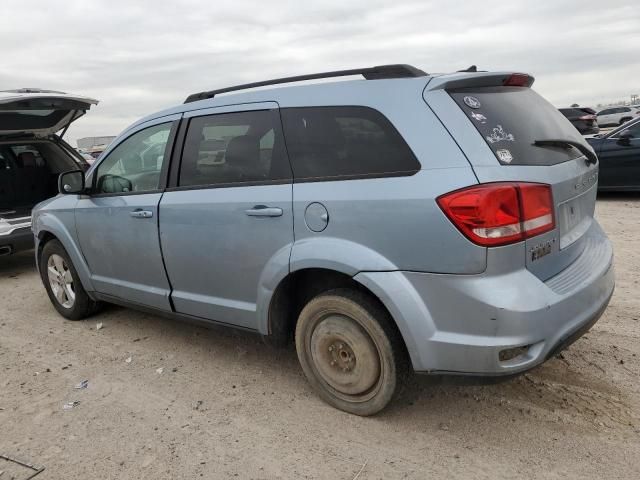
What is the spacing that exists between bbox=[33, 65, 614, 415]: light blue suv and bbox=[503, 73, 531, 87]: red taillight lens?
1 cm

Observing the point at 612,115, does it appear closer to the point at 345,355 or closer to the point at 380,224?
the point at 345,355

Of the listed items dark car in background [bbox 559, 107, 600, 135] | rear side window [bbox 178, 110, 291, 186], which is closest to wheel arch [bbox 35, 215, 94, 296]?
rear side window [bbox 178, 110, 291, 186]

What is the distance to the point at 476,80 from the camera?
8.91ft

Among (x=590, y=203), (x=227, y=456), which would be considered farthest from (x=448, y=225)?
(x=227, y=456)

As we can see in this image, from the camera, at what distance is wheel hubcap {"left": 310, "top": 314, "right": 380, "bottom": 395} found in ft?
9.23

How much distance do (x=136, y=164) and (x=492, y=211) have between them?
2.74m

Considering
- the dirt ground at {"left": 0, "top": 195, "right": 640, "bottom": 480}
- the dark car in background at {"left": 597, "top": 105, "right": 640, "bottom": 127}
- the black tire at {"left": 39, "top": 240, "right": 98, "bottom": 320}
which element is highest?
the black tire at {"left": 39, "top": 240, "right": 98, "bottom": 320}

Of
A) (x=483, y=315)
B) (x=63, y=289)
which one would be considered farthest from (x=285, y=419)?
(x=63, y=289)

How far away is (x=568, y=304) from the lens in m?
2.52

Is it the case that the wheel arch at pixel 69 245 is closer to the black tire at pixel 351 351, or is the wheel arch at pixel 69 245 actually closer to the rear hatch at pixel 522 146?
the black tire at pixel 351 351

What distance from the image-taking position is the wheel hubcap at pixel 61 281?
480 cm

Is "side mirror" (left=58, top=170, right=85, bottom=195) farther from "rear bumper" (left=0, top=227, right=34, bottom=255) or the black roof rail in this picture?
"rear bumper" (left=0, top=227, right=34, bottom=255)

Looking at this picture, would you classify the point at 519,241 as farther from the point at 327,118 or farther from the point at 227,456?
the point at 227,456

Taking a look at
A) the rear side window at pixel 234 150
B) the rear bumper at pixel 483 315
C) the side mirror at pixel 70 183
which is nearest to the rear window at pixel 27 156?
the side mirror at pixel 70 183
